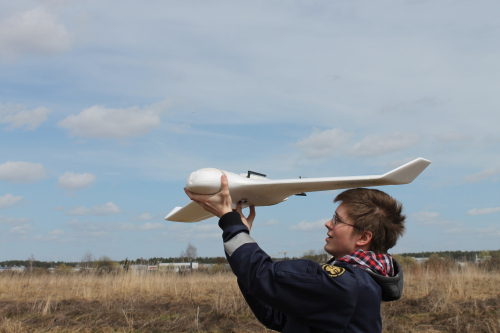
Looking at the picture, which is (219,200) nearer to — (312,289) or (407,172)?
(312,289)

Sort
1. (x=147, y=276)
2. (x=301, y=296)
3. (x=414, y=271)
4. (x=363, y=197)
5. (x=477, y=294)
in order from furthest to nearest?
(x=414, y=271) → (x=147, y=276) → (x=477, y=294) → (x=363, y=197) → (x=301, y=296)

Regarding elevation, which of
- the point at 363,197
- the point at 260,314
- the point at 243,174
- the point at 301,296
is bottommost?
the point at 260,314

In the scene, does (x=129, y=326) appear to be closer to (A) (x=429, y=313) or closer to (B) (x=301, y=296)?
(A) (x=429, y=313)

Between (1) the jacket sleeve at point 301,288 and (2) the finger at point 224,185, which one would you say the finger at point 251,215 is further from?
(1) the jacket sleeve at point 301,288

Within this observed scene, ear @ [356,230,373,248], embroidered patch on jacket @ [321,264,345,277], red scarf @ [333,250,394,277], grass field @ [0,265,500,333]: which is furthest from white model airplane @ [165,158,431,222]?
grass field @ [0,265,500,333]

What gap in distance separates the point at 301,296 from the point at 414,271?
1390 cm

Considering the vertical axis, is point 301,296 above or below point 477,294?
above

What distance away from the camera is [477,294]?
8.65m

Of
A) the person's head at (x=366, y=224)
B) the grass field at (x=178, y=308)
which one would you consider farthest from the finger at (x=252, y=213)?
the grass field at (x=178, y=308)

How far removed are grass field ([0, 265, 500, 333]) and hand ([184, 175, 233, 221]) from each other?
4.88m

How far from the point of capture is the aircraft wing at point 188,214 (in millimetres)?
2482

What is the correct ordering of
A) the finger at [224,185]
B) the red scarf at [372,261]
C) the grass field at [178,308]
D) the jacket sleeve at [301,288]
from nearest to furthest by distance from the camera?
the jacket sleeve at [301,288], the red scarf at [372,261], the finger at [224,185], the grass field at [178,308]

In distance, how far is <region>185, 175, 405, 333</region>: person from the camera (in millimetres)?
1451

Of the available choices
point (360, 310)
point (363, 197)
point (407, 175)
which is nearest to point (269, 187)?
point (363, 197)
